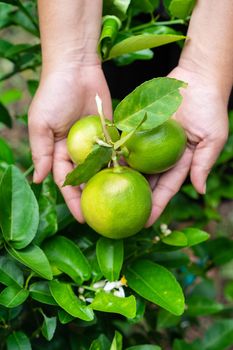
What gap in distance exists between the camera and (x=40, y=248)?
96cm

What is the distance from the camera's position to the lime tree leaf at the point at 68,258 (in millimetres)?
946

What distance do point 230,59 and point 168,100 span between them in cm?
32

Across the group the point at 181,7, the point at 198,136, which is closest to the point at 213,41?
the point at 181,7

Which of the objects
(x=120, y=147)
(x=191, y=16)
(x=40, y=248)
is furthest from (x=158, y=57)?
(x=40, y=248)

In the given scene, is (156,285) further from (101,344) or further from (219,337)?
(219,337)

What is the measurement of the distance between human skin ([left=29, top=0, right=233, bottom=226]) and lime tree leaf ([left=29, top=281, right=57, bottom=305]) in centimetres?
22

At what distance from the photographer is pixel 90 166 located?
0.94m

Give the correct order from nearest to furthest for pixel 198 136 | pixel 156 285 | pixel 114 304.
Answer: pixel 114 304 → pixel 156 285 → pixel 198 136

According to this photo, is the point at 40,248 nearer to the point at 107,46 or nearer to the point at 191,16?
the point at 107,46

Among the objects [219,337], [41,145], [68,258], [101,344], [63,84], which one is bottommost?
[219,337]

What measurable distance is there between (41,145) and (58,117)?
68 mm

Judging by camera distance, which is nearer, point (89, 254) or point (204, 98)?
point (89, 254)

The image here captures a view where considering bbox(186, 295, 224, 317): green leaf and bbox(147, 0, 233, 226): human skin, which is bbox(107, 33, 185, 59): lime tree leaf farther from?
bbox(186, 295, 224, 317): green leaf

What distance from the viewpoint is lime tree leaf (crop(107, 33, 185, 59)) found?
103cm
